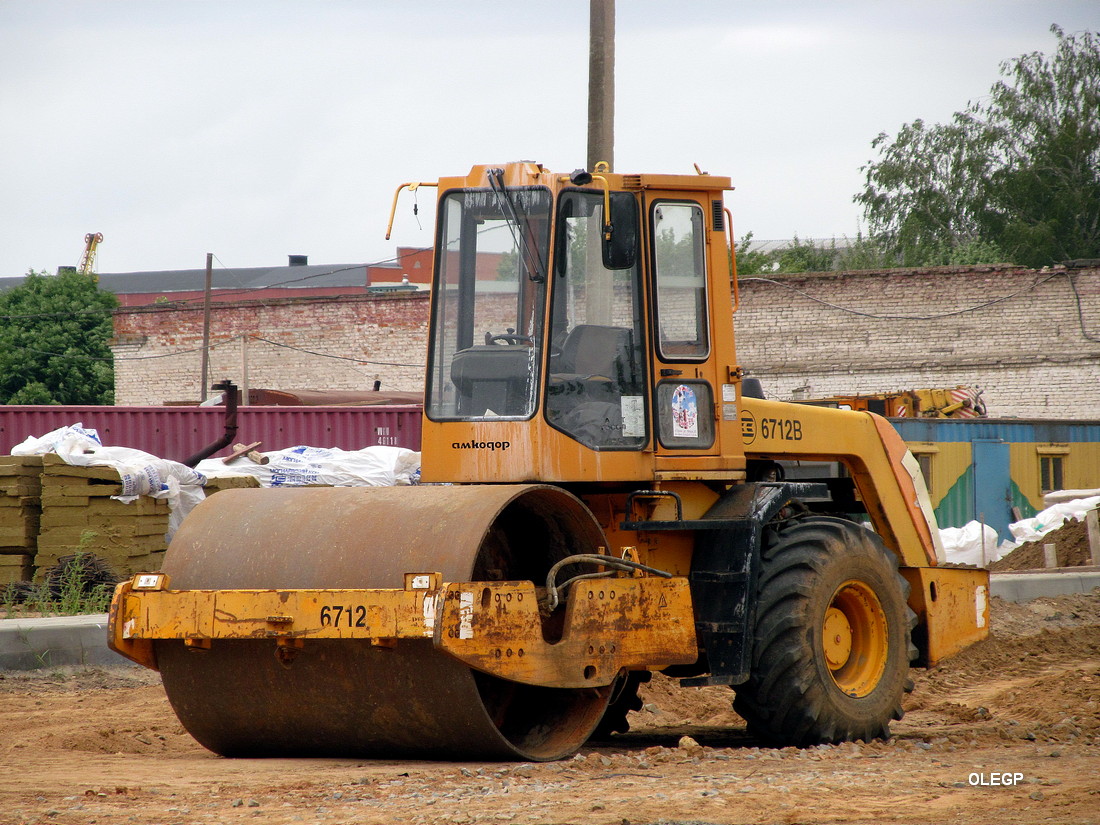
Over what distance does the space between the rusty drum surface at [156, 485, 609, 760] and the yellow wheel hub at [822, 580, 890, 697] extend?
156 centimetres

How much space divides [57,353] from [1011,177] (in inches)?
1307

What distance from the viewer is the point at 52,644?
31.7ft

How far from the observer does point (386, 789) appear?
5008mm

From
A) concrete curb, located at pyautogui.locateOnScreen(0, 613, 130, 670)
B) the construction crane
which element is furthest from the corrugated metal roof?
the construction crane

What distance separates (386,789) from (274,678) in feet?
3.44

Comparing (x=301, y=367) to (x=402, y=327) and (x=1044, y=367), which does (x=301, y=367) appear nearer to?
(x=402, y=327)

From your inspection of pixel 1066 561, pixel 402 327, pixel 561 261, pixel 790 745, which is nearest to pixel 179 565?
pixel 561 261

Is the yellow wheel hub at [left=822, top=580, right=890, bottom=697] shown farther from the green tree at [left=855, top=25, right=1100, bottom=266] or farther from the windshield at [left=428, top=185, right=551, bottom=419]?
the green tree at [left=855, top=25, right=1100, bottom=266]

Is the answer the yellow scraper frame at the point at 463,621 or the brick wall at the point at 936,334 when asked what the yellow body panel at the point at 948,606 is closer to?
the yellow scraper frame at the point at 463,621

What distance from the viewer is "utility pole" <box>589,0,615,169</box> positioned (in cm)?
1185

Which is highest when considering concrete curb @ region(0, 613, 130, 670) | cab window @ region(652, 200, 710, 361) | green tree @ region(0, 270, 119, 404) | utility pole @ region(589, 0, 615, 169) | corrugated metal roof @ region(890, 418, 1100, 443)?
green tree @ region(0, 270, 119, 404)

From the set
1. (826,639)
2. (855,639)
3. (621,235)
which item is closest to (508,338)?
(621,235)

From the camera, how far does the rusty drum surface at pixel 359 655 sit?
553cm

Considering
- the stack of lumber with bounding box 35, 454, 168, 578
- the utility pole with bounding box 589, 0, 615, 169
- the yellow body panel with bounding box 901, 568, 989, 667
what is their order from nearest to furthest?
the yellow body panel with bounding box 901, 568, 989, 667 < the utility pole with bounding box 589, 0, 615, 169 < the stack of lumber with bounding box 35, 454, 168, 578
